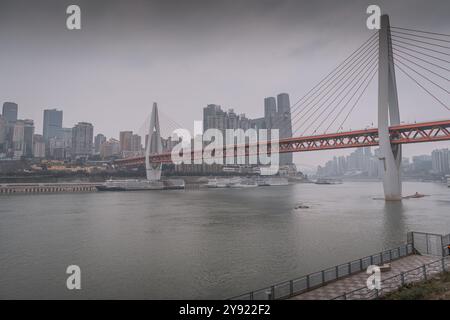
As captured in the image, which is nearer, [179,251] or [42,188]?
[179,251]

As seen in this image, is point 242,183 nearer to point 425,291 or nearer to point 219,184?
point 219,184

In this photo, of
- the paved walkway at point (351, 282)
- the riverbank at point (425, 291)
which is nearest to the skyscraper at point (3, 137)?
the paved walkway at point (351, 282)

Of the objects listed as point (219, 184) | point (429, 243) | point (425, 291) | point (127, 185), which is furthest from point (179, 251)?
point (219, 184)

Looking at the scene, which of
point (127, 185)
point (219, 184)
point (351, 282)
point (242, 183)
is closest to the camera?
point (351, 282)

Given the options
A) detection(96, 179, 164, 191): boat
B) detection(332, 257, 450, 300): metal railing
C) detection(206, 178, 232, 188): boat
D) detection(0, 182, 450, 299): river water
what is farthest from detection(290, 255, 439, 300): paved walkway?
detection(206, 178, 232, 188): boat

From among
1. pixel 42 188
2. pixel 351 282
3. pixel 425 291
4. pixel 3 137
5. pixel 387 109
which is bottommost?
pixel 351 282
